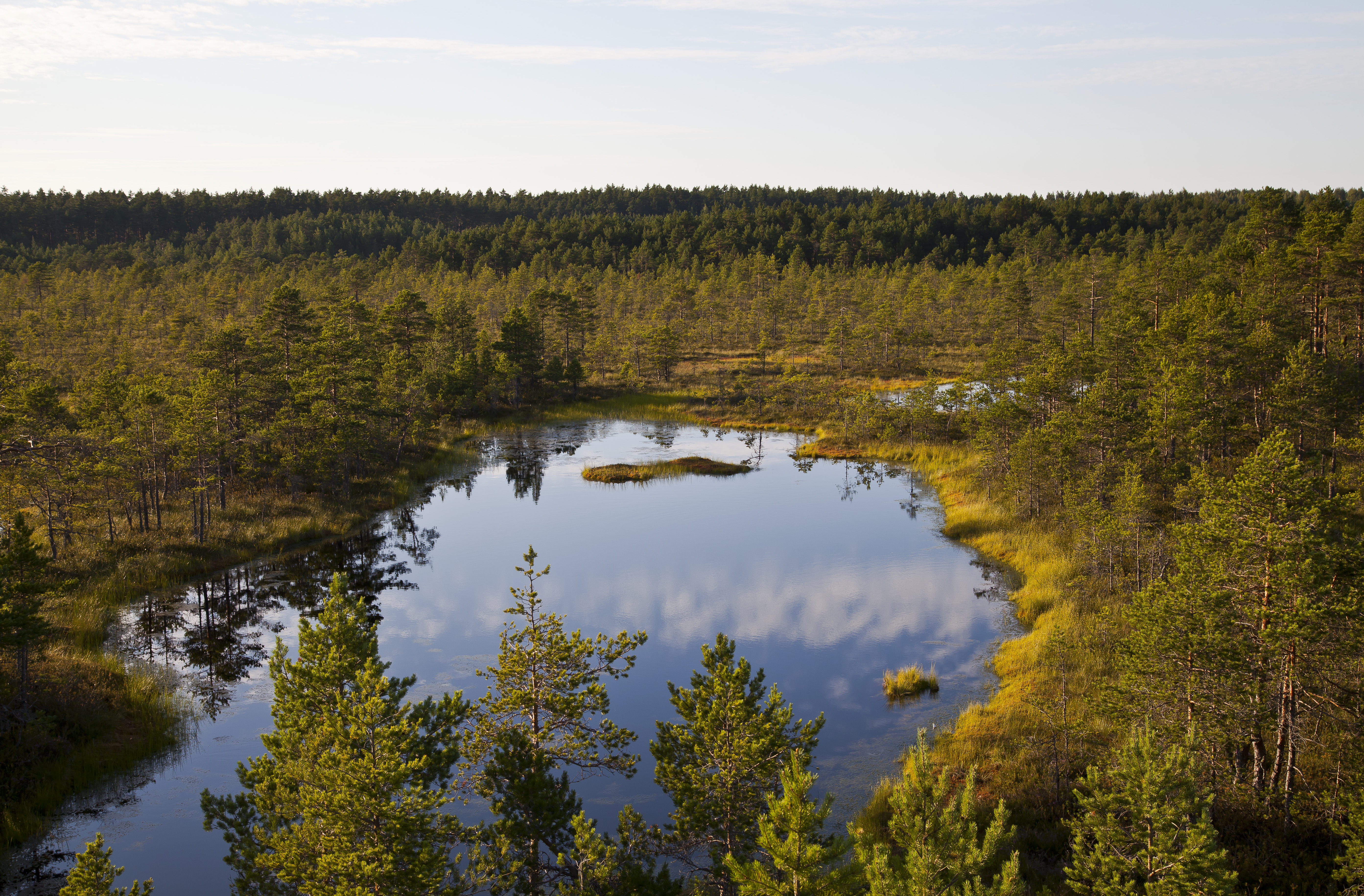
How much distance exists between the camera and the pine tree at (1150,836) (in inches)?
429

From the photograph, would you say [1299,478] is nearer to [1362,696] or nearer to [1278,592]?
[1278,592]

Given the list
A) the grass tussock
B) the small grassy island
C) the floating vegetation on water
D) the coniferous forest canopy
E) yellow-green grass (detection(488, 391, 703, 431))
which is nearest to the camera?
the coniferous forest canopy

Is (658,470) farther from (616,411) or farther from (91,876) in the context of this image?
Result: (91,876)

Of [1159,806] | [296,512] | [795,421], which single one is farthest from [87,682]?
[795,421]

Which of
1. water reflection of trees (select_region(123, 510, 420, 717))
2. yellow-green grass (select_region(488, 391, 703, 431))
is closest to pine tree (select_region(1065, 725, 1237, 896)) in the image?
water reflection of trees (select_region(123, 510, 420, 717))

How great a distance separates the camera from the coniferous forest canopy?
12578 millimetres

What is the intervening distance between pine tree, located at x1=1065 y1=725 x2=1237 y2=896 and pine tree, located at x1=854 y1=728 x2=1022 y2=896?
1403mm

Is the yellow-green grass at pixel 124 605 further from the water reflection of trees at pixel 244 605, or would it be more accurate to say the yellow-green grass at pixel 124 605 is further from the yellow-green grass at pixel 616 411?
the yellow-green grass at pixel 616 411

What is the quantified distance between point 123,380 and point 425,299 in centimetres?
6501

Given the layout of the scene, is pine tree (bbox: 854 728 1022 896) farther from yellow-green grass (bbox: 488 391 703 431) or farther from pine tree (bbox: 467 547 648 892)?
yellow-green grass (bbox: 488 391 703 431)

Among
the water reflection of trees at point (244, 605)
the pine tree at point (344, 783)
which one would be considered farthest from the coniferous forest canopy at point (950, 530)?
the water reflection of trees at point (244, 605)

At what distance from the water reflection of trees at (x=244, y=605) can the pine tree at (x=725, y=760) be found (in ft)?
56.0

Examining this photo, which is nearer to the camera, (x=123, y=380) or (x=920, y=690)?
(x=920, y=690)

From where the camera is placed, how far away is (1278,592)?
15.8 meters
